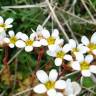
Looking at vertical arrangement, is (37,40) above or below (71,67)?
above

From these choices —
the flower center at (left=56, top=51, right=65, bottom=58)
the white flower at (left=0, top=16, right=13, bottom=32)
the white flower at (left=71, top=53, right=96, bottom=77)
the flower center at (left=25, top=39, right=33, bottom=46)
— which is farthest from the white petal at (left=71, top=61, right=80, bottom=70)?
the white flower at (left=0, top=16, right=13, bottom=32)

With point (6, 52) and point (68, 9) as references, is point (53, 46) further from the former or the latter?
point (68, 9)

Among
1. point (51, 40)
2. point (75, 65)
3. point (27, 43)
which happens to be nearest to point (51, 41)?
point (51, 40)

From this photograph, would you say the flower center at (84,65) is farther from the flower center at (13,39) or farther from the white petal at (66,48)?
the flower center at (13,39)

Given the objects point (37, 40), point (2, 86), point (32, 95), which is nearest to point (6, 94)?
point (2, 86)

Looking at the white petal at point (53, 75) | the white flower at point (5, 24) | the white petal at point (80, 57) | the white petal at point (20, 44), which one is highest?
the white flower at point (5, 24)

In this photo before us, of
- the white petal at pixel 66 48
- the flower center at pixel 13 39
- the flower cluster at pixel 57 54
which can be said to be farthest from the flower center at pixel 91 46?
the flower center at pixel 13 39

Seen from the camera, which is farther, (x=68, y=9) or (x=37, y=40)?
(x=68, y=9)

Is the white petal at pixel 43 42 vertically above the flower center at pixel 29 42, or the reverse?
the flower center at pixel 29 42
